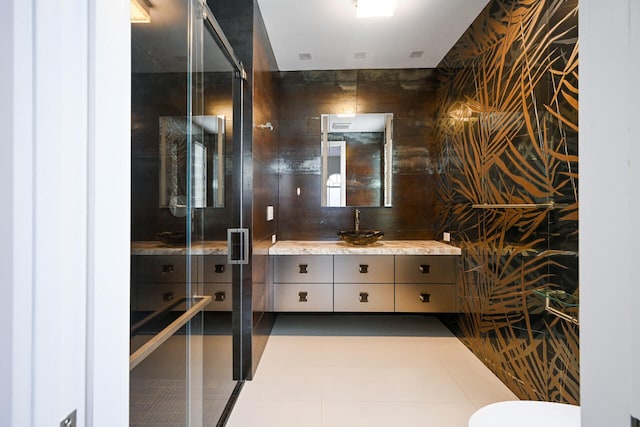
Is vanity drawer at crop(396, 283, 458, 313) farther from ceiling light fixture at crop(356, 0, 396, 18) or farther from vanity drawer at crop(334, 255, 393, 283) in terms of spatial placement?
ceiling light fixture at crop(356, 0, 396, 18)

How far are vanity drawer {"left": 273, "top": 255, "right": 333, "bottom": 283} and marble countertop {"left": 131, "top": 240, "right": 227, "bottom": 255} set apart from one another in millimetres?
1328

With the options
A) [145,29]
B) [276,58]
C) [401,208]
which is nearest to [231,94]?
[145,29]

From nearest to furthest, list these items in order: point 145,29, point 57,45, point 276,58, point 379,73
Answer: point 57,45 < point 145,29 < point 276,58 < point 379,73

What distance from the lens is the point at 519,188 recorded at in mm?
2100

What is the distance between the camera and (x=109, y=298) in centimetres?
54

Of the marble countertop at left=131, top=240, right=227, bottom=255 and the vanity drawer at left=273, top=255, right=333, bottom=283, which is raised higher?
the marble countertop at left=131, top=240, right=227, bottom=255

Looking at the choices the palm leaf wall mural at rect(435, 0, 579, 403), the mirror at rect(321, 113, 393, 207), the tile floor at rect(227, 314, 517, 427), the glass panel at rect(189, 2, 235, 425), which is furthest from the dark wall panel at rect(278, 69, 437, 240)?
the glass panel at rect(189, 2, 235, 425)

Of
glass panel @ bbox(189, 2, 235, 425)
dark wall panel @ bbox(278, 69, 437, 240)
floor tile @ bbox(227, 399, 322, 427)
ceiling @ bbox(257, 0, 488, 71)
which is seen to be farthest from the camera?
dark wall panel @ bbox(278, 69, 437, 240)

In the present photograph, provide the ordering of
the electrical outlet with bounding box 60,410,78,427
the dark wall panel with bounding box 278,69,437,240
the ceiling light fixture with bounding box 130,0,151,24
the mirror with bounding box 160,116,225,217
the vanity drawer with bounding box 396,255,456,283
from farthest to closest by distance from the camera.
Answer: the dark wall panel with bounding box 278,69,437,240, the vanity drawer with bounding box 396,255,456,283, the mirror with bounding box 160,116,225,217, the ceiling light fixture with bounding box 130,0,151,24, the electrical outlet with bounding box 60,410,78,427

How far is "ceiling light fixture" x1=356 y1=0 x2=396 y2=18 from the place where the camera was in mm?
2420

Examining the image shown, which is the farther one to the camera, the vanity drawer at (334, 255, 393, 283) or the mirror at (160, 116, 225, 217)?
the vanity drawer at (334, 255, 393, 283)

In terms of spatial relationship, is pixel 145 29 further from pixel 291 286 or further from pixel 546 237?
pixel 291 286

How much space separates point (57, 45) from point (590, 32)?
78 centimetres

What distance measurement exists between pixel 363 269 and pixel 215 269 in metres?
1.73
